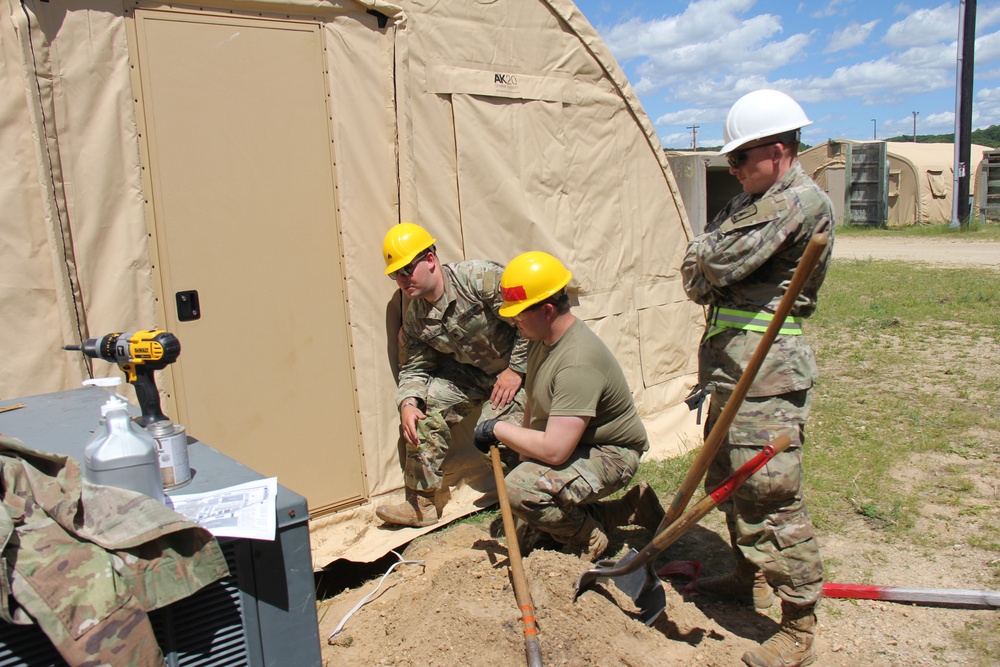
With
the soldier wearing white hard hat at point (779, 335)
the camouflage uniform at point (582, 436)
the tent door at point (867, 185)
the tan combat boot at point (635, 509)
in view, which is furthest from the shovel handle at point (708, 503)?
the tent door at point (867, 185)

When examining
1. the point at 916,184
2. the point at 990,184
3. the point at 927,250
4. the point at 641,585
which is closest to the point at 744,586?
the point at 641,585

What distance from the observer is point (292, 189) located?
Answer: 143 inches

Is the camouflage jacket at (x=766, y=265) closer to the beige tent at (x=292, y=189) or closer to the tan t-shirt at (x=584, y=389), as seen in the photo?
the tan t-shirt at (x=584, y=389)

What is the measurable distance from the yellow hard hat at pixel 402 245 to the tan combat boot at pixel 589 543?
1.46m

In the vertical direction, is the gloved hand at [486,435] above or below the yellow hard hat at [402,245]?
below

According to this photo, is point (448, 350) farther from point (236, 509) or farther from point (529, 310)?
point (236, 509)

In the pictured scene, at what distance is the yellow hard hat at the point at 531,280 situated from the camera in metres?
3.12

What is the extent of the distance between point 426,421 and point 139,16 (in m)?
2.18

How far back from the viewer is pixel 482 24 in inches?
165

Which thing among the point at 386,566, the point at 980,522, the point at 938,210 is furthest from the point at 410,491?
the point at 938,210

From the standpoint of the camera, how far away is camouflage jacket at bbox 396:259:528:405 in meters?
3.90

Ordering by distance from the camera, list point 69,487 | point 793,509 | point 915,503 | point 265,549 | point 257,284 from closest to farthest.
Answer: point 69,487
point 265,549
point 793,509
point 257,284
point 915,503

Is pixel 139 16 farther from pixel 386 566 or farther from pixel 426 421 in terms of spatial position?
pixel 386 566

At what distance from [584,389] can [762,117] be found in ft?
3.95
